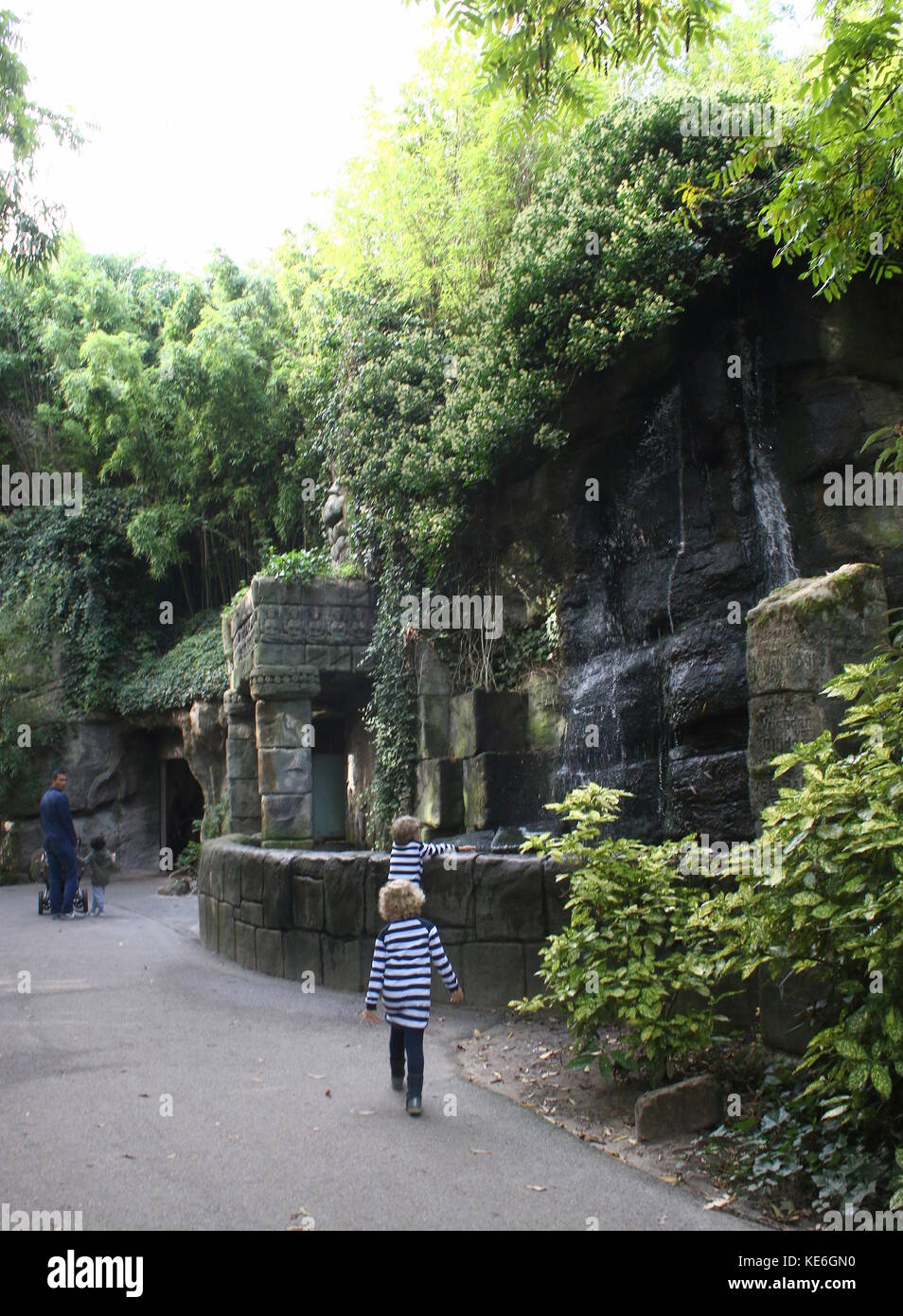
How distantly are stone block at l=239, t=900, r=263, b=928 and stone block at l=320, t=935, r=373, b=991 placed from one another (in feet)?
3.00

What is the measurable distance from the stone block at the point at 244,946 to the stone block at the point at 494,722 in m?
3.63

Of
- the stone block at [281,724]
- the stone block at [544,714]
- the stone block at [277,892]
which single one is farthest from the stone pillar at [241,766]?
the stone block at [277,892]

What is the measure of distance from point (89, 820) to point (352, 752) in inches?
296

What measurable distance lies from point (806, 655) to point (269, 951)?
5219 mm

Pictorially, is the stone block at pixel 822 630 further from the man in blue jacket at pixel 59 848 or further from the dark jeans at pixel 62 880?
the dark jeans at pixel 62 880

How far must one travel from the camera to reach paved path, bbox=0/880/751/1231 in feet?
12.7

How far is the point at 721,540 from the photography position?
10.5m

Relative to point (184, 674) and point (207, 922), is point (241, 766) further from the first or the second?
point (184, 674)

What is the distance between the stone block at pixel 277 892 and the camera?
843 cm

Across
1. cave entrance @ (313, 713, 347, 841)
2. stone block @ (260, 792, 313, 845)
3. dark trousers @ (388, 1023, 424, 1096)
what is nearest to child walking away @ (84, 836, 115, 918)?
stone block @ (260, 792, 313, 845)
